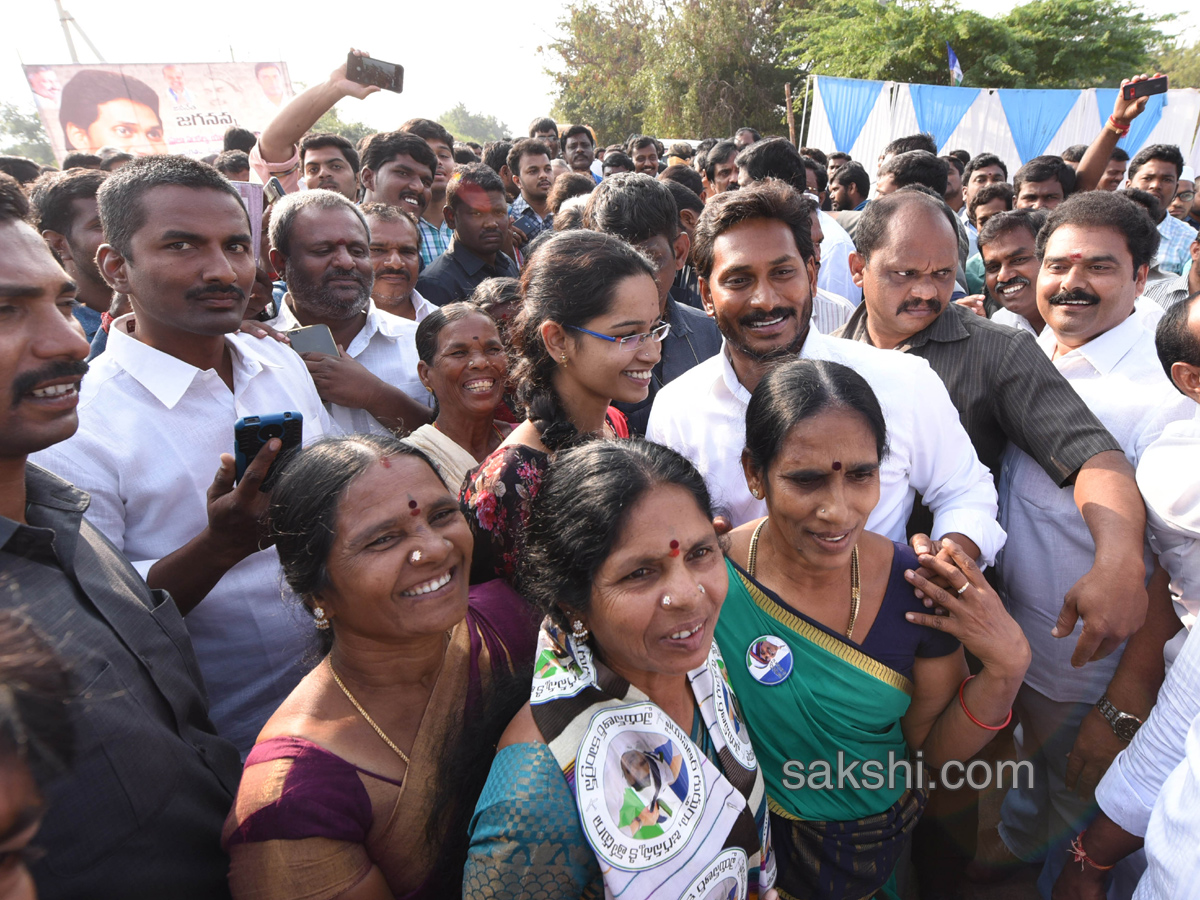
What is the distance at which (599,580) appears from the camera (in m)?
1.37

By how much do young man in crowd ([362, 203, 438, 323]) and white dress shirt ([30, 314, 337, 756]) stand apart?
4.88 feet

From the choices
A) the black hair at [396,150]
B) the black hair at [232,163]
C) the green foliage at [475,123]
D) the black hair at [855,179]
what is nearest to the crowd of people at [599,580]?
the black hair at [396,150]

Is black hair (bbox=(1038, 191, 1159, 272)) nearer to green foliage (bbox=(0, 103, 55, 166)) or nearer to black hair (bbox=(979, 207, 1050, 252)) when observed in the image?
black hair (bbox=(979, 207, 1050, 252))

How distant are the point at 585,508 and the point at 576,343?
750mm

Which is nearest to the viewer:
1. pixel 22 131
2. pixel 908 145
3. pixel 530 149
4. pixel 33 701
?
pixel 33 701

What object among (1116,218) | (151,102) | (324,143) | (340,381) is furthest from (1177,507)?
(151,102)

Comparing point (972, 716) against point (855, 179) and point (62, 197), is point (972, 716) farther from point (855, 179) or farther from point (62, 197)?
point (855, 179)

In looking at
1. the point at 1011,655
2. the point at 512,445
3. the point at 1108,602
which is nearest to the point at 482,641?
the point at 512,445

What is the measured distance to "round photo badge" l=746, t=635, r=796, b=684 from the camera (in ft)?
5.53

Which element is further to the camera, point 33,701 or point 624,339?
point 624,339

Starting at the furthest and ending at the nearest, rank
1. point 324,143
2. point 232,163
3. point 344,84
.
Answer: point 232,163 < point 324,143 < point 344,84

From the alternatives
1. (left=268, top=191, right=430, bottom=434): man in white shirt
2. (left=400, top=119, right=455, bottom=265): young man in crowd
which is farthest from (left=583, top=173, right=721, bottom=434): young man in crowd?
(left=400, top=119, right=455, bottom=265): young man in crowd

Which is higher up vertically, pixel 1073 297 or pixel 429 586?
pixel 1073 297

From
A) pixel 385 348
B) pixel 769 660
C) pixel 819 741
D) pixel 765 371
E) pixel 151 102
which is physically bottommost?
pixel 819 741
